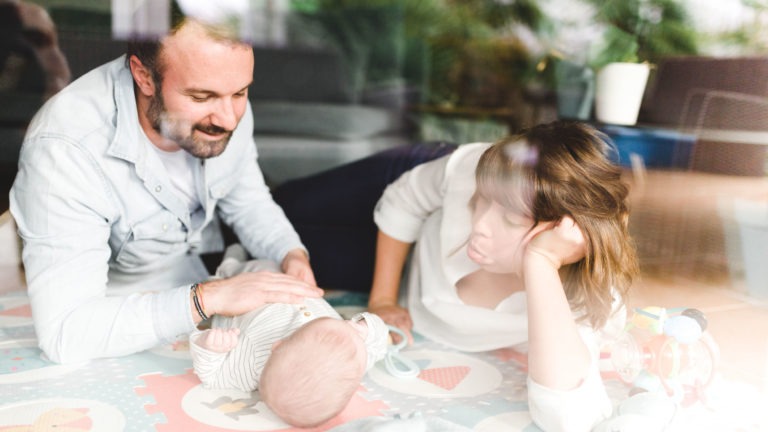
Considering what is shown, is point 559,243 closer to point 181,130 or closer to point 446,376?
point 446,376

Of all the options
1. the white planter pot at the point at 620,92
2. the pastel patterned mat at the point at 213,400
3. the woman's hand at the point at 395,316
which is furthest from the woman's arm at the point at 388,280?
the white planter pot at the point at 620,92

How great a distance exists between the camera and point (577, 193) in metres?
0.70

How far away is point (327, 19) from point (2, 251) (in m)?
1.27

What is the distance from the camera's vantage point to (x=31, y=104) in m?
0.75

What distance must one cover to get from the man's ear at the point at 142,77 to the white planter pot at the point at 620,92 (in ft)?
1.86

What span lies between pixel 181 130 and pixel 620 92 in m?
0.55

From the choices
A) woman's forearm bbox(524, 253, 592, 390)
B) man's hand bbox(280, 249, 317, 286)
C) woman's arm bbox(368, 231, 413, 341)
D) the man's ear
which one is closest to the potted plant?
woman's forearm bbox(524, 253, 592, 390)

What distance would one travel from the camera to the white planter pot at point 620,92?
793mm

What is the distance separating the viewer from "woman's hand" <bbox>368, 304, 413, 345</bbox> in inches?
36.3

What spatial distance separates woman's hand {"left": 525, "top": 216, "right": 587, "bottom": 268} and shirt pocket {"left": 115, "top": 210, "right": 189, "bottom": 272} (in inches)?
19.2

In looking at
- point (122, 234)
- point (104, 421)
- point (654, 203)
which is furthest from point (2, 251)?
point (654, 203)

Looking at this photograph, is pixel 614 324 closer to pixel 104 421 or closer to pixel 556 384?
pixel 556 384

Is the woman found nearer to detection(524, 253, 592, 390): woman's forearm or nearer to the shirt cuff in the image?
detection(524, 253, 592, 390): woman's forearm

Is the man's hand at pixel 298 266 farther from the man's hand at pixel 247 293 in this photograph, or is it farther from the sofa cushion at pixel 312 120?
the sofa cushion at pixel 312 120
